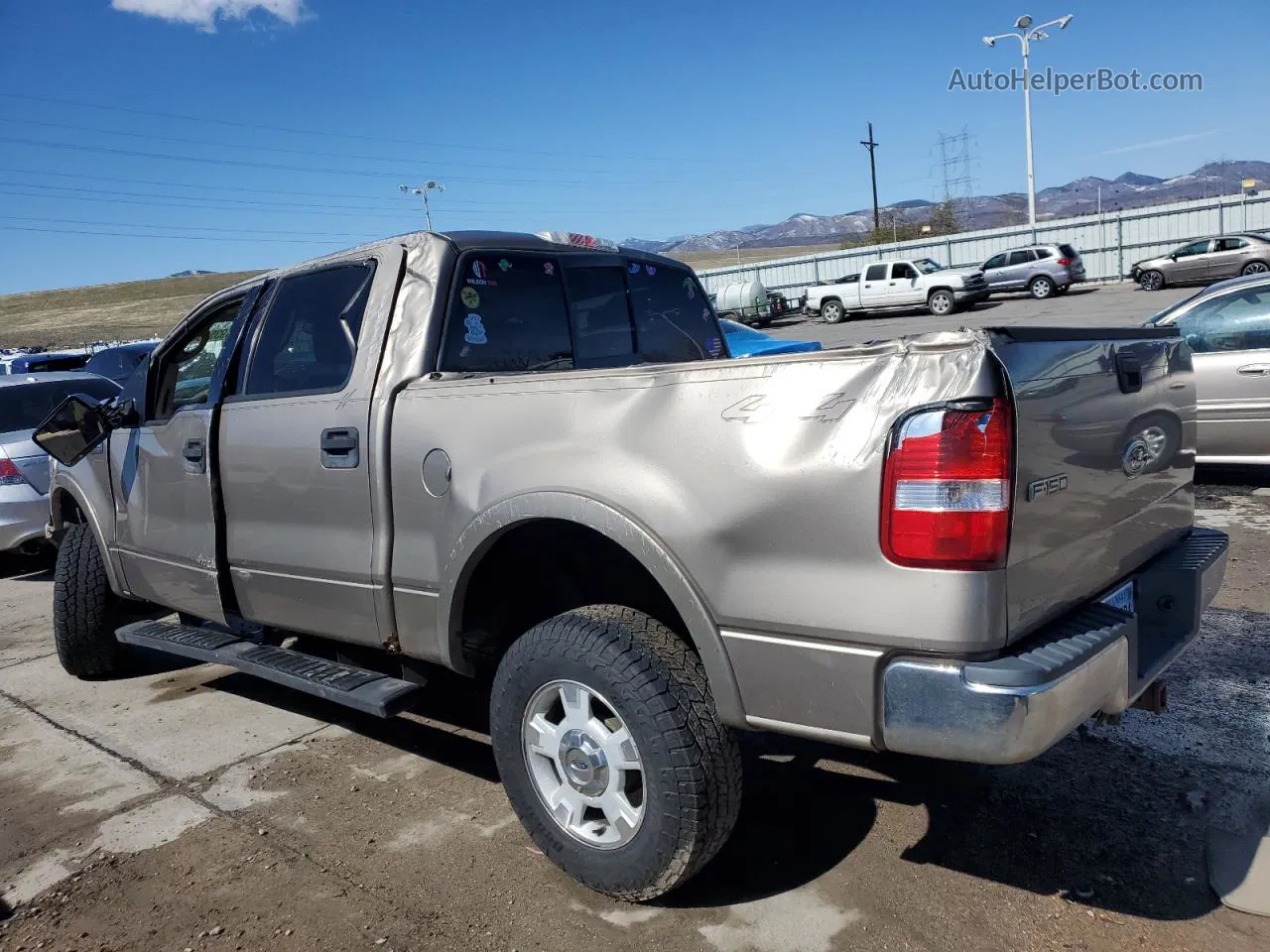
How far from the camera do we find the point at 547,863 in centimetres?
322

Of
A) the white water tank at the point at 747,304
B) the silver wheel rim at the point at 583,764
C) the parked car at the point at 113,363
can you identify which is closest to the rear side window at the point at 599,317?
the silver wheel rim at the point at 583,764

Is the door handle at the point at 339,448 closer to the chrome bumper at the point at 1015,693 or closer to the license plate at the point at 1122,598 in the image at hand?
the chrome bumper at the point at 1015,693

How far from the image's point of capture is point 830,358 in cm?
238

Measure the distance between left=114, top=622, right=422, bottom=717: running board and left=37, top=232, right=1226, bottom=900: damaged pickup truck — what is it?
0.6 inches

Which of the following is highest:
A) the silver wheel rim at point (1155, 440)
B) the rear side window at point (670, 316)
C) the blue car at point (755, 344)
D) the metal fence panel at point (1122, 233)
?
the metal fence panel at point (1122, 233)

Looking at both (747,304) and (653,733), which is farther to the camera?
(747,304)

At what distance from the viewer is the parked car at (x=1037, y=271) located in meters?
30.9

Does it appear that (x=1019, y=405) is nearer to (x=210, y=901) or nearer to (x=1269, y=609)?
(x=210, y=901)

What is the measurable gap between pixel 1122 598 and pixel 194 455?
348cm

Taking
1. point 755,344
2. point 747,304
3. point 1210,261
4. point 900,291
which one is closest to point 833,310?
point 900,291

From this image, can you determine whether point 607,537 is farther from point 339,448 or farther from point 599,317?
point 599,317

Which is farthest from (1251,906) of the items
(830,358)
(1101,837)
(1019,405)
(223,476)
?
(223,476)

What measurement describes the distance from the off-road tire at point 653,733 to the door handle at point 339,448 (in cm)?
97

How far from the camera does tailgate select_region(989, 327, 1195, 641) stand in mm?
2361
